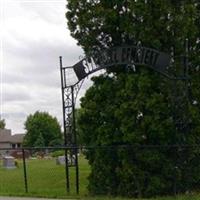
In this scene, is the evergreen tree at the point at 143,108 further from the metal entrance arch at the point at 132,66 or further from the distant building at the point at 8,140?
the distant building at the point at 8,140

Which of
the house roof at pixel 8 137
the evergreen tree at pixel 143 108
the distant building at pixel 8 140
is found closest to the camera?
the evergreen tree at pixel 143 108

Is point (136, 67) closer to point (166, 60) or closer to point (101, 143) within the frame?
point (166, 60)

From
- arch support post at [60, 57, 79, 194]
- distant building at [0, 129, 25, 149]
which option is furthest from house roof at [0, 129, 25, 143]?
arch support post at [60, 57, 79, 194]

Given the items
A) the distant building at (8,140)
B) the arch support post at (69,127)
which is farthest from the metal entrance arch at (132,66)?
the distant building at (8,140)

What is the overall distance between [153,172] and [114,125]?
1.60m

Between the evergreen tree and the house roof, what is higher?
the house roof

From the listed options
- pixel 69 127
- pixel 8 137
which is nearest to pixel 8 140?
pixel 8 137

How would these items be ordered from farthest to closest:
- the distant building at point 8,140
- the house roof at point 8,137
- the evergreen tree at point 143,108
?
the house roof at point 8,137
the distant building at point 8,140
the evergreen tree at point 143,108

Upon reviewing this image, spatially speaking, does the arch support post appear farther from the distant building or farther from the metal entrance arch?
the distant building

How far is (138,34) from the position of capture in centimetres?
1442

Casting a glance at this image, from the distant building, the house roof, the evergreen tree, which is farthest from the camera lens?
the house roof

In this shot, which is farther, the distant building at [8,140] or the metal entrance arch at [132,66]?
the distant building at [8,140]

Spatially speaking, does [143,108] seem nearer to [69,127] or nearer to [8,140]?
[69,127]

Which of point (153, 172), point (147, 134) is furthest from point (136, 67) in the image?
point (153, 172)
